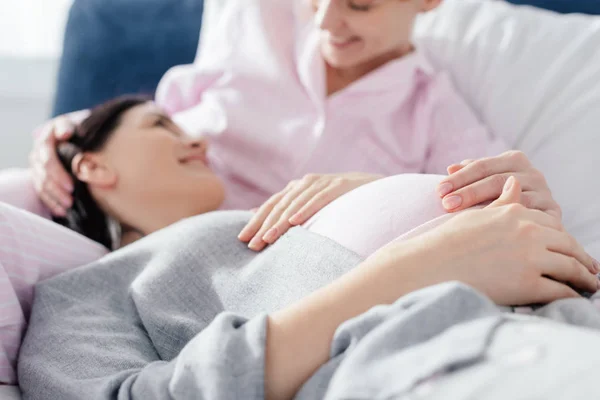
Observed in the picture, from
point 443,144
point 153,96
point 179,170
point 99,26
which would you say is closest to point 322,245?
point 179,170

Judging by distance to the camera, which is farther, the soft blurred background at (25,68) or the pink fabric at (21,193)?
the soft blurred background at (25,68)

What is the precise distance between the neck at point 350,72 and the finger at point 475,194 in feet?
2.10

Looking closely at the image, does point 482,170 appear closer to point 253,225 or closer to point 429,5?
point 253,225

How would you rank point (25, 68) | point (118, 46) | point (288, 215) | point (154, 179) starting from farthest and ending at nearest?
1. point (25, 68)
2. point (118, 46)
3. point (154, 179)
4. point (288, 215)

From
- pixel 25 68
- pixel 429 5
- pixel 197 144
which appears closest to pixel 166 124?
pixel 197 144

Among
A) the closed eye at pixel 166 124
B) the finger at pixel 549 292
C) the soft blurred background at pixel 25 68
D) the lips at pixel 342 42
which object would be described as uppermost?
the lips at pixel 342 42

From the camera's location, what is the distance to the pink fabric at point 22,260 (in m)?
0.84

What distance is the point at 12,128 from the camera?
7.79 feet

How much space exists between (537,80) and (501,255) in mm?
757

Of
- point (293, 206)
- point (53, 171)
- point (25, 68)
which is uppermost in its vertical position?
point (293, 206)

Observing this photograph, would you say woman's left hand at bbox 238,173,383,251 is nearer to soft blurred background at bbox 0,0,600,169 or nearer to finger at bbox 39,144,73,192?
finger at bbox 39,144,73,192

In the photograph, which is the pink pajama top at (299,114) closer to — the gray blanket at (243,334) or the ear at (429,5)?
the ear at (429,5)

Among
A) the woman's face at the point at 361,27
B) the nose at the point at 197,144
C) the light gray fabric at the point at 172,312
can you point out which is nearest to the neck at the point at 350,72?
the woman's face at the point at 361,27

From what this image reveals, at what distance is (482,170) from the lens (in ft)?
2.72
